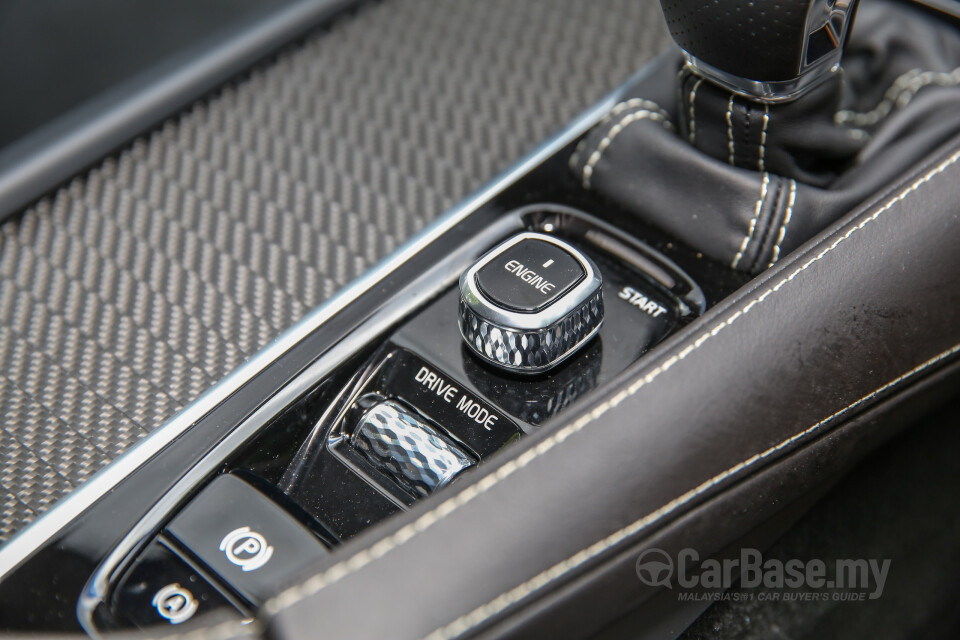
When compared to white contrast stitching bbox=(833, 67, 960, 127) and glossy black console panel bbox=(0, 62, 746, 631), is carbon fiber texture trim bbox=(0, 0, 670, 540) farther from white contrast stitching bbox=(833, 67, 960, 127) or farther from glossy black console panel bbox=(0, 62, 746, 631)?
white contrast stitching bbox=(833, 67, 960, 127)

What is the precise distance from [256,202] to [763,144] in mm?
373

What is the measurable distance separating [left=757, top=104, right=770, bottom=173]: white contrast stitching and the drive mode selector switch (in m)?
0.14

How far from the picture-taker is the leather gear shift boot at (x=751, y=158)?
553 mm

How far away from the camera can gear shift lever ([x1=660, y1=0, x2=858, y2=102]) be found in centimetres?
49

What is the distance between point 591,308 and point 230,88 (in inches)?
17.3

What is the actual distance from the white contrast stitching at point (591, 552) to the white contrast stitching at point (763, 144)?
0.17 m

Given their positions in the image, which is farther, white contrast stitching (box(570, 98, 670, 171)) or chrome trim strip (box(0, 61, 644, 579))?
white contrast stitching (box(570, 98, 670, 171))

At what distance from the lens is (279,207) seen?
0.69 metres

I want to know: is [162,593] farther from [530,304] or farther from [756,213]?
[756,213]

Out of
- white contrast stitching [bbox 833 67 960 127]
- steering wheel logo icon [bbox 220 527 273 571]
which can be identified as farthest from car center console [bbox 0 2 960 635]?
white contrast stitching [bbox 833 67 960 127]

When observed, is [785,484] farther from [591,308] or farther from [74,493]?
[74,493]

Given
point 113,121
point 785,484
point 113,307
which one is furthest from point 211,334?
point 785,484

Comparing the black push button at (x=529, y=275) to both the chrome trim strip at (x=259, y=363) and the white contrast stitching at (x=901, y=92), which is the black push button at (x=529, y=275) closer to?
the chrome trim strip at (x=259, y=363)

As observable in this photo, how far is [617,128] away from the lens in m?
0.62
